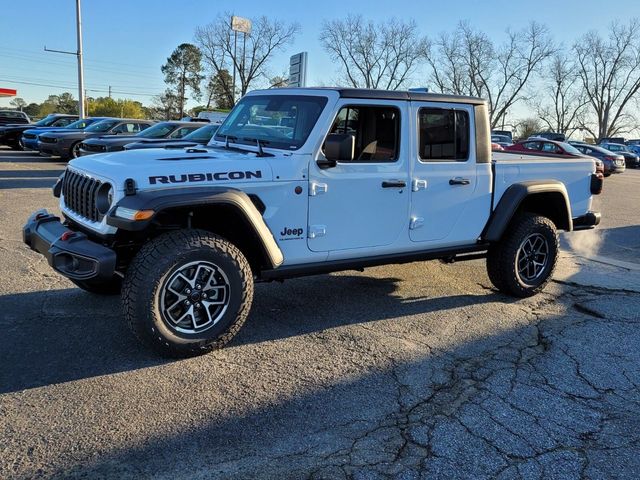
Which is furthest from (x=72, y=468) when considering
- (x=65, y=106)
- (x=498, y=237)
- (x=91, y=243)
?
(x=65, y=106)

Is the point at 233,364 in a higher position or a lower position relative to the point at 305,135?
lower

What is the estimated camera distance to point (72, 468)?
8.63 ft

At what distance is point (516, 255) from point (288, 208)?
98.3 inches

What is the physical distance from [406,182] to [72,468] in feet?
10.3

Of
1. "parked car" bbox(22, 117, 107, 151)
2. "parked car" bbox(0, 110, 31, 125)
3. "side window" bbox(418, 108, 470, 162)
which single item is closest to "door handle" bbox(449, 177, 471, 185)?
"side window" bbox(418, 108, 470, 162)

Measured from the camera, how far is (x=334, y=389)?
3.53 metres

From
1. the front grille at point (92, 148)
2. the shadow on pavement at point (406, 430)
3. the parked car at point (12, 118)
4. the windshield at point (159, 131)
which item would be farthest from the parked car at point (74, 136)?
the shadow on pavement at point (406, 430)

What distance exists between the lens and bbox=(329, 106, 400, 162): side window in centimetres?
458

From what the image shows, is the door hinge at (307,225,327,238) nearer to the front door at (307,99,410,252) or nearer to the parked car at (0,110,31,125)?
the front door at (307,99,410,252)

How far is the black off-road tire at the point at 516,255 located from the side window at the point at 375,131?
1.59m

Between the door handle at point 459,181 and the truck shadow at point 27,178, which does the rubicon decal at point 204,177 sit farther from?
the truck shadow at point 27,178

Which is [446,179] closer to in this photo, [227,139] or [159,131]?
[227,139]

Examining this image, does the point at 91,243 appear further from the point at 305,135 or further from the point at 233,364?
the point at 305,135

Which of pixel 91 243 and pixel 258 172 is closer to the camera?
pixel 91 243
